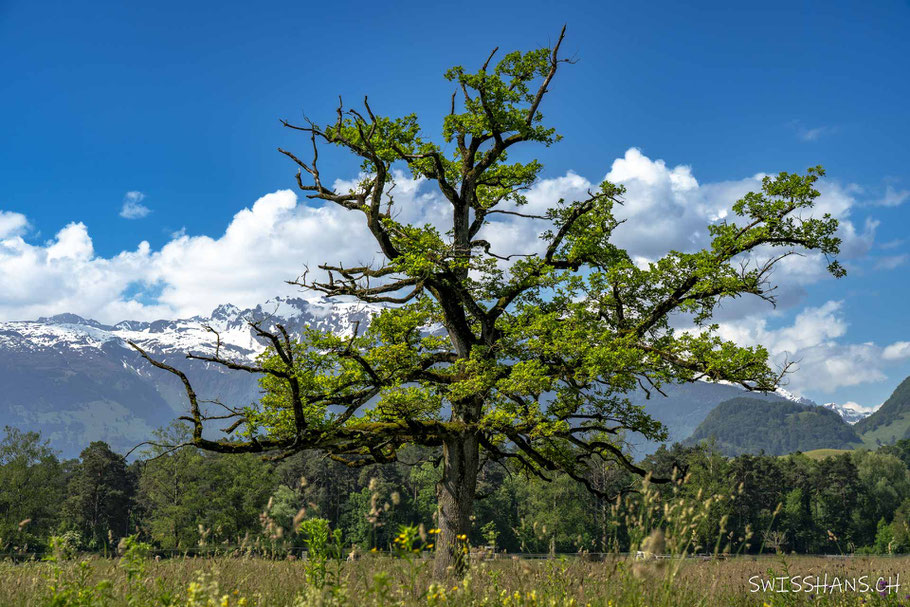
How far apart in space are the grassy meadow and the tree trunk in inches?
181

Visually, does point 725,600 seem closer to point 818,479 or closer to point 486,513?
point 486,513

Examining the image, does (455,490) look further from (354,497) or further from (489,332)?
(354,497)

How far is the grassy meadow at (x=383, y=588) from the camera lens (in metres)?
5.16

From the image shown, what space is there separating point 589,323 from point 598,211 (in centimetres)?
355

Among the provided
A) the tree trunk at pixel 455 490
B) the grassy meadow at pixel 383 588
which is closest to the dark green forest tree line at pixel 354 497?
the tree trunk at pixel 455 490

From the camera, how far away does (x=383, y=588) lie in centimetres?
479

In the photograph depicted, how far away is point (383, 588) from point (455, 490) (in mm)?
12013

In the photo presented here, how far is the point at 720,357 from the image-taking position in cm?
1520

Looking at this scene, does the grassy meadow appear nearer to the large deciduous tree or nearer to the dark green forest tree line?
the large deciduous tree

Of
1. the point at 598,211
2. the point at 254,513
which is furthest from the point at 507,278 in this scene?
the point at 254,513

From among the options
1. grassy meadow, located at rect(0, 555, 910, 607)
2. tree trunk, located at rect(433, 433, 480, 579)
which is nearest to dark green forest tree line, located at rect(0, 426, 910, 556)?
tree trunk, located at rect(433, 433, 480, 579)

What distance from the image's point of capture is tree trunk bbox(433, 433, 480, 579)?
16031 millimetres

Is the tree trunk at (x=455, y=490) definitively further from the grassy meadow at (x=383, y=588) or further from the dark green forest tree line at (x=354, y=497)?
A: the dark green forest tree line at (x=354, y=497)

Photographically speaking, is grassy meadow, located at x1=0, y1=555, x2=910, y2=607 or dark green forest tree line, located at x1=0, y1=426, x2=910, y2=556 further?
dark green forest tree line, located at x1=0, y1=426, x2=910, y2=556
